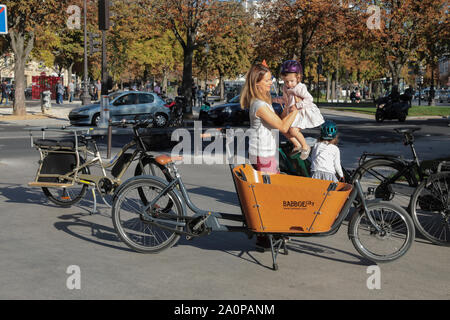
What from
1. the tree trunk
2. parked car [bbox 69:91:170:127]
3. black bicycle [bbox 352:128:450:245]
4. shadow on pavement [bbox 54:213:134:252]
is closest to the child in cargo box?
black bicycle [bbox 352:128:450:245]

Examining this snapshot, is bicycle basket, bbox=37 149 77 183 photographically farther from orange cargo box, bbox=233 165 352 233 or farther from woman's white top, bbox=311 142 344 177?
woman's white top, bbox=311 142 344 177

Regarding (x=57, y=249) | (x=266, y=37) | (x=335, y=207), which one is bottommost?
(x=57, y=249)

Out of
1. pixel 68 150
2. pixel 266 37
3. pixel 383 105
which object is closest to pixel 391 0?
pixel 266 37

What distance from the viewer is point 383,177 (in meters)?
6.88

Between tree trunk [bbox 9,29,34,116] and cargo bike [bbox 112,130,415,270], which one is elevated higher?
tree trunk [bbox 9,29,34,116]

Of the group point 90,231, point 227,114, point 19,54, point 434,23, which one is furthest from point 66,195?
point 434,23

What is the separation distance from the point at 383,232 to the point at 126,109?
769 inches

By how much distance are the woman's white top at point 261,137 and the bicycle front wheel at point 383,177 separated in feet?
5.50

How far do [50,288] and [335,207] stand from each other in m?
2.41

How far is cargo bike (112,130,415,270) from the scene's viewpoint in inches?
191

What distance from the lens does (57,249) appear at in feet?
18.4

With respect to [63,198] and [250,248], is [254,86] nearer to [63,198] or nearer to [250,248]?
[250,248]

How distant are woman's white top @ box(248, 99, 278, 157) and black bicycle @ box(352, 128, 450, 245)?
84cm
